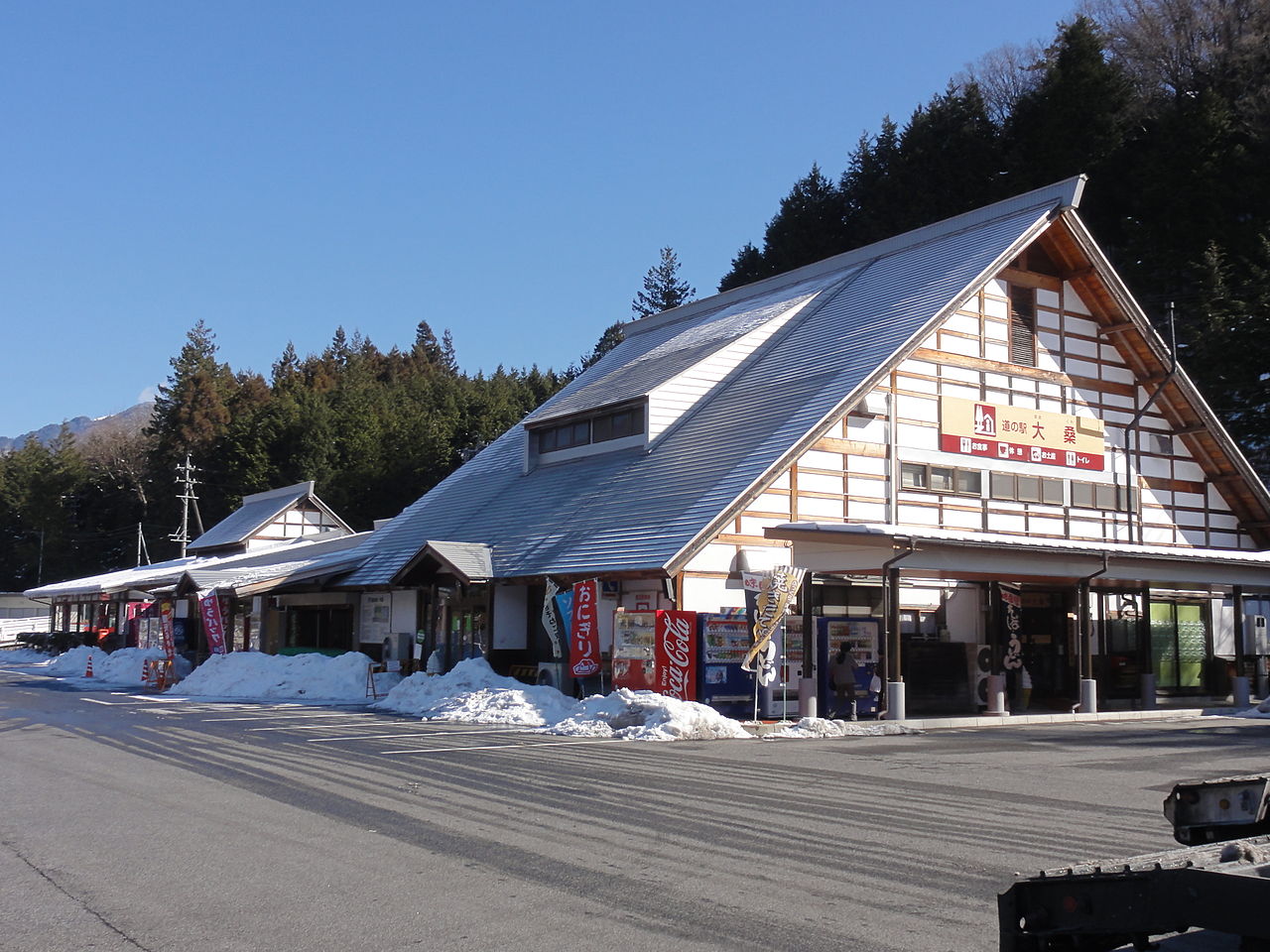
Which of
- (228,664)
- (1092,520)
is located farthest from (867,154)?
(228,664)

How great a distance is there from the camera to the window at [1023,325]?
25734 mm

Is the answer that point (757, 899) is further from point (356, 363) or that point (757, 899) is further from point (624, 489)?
point (356, 363)

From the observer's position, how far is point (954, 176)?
158 feet

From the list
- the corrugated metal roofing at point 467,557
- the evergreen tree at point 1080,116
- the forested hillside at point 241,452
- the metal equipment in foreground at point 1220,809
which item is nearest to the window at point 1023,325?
the corrugated metal roofing at point 467,557

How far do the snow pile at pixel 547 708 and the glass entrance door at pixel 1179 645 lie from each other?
14.5 m

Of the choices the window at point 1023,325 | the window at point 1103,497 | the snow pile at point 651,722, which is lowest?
the snow pile at point 651,722

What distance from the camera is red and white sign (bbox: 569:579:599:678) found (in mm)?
20391

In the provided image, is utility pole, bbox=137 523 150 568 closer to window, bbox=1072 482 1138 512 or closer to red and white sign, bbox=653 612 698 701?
red and white sign, bbox=653 612 698 701

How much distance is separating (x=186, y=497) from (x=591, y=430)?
35.6 meters

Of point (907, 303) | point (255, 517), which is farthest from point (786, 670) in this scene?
point (255, 517)

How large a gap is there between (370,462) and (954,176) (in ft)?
114

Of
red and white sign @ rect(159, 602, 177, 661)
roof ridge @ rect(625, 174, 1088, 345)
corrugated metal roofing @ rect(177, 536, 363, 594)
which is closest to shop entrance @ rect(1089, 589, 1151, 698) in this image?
roof ridge @ rect(625, 174, 1088, 345)

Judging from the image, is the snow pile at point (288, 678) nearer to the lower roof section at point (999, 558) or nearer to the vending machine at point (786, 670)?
the vending machine at point (786, 670)

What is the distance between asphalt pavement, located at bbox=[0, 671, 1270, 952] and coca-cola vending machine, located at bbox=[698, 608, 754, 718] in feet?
10.7
